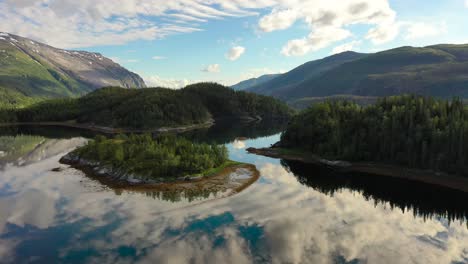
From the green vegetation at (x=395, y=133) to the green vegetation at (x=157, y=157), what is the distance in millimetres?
41073

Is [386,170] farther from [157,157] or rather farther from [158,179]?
[157,157]

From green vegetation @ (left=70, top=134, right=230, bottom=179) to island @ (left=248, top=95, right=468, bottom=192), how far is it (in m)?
36.9

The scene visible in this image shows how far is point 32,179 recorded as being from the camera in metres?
92.6

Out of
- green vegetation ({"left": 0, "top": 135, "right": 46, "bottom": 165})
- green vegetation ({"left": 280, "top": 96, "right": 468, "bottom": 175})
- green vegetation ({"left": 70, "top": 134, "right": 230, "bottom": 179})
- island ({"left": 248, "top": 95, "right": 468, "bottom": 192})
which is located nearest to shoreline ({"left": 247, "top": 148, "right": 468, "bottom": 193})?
island ({"left": 248, "top": 95, "right": 468, "bottom": 192})

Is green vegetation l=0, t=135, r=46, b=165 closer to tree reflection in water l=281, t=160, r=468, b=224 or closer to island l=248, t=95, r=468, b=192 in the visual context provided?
island l=248, t=95, r=468, b=192

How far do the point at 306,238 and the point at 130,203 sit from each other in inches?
1491

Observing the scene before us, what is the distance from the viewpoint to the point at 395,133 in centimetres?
10306

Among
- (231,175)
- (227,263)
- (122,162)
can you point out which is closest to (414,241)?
(227,263)

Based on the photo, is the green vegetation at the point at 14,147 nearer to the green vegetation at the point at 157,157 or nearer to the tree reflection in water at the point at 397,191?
the green vegetation at the point at 157,157

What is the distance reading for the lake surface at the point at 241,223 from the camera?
48656 millimetres

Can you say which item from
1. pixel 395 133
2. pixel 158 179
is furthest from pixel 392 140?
pixel 158 179

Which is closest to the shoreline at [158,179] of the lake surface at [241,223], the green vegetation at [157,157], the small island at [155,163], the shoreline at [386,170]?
the small island at [155,163]

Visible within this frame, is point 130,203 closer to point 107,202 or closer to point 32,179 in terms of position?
point 107,202

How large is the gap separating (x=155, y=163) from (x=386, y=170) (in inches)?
2735
